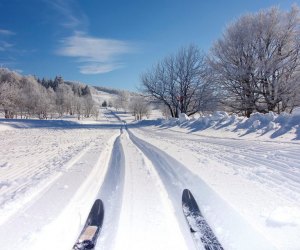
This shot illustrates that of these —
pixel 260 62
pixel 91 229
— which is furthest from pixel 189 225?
pixel 260 62

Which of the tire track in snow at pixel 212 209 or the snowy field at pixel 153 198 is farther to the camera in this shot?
the snowy field at pixel 153 198

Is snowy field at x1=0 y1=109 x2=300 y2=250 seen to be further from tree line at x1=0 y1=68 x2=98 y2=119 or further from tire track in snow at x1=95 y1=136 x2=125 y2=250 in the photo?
tree line at x1=0 y1=68 x2=98 y2=119

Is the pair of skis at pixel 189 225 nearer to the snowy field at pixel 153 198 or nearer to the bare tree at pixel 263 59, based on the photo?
the snowy field at pixel 153 198

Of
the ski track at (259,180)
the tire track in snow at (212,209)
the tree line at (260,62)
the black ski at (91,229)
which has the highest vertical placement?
the tree line at (260,62)

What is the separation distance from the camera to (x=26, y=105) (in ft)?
220

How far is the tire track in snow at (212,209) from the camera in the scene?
294 cm

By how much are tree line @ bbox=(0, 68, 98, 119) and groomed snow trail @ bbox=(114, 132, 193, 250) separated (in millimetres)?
44822

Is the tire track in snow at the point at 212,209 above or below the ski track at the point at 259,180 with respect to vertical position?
below

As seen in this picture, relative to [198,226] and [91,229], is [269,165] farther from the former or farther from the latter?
[91,229]

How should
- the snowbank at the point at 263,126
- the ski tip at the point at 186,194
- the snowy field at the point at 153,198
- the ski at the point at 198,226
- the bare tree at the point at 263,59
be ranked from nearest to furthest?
1. the ski at the point at 198,226
2. the snowy field at the point at 153,198
3. the ski tip at the point at 186,194
4. the snowbank at the point at 263,126
5. the bare tree at the point at 263,59

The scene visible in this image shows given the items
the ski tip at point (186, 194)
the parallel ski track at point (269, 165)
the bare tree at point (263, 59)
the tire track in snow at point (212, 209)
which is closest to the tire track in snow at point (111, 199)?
the tire track in snow at point (212, 209)

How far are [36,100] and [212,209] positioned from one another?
70243 millimetres

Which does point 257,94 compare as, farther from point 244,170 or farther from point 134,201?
point 134,201

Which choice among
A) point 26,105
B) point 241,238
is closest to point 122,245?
point 241,238
